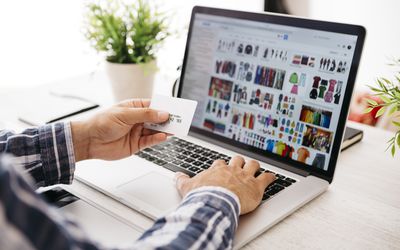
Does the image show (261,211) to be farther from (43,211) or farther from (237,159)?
(43,211)

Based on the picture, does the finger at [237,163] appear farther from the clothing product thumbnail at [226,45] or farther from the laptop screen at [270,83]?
the clothing product thumbnail at [226,45]

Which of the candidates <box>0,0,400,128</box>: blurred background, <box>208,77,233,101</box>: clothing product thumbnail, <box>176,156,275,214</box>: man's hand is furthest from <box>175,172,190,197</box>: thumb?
<box>0,0,400,128</box>: blurred background

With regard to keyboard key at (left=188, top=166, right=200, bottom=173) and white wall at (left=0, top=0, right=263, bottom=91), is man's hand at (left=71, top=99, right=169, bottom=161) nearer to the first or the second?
keyboard key at (left=188, top=166, right=200, bottom=173)

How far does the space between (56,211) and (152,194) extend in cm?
42

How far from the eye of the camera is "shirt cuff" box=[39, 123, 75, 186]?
3.10ft

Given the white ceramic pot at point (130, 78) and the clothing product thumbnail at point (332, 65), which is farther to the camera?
the white ceramic pot at point (130, 78)

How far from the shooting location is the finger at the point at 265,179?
36.5 inches

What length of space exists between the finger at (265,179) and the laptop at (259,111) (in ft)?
0.05

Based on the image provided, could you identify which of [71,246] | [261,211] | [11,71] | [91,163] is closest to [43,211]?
[71,246]

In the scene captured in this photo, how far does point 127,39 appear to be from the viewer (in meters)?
1.46

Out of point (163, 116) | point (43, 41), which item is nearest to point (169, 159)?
point (163, 116)

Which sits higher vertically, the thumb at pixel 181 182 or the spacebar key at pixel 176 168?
the thumb at pixel 181 182

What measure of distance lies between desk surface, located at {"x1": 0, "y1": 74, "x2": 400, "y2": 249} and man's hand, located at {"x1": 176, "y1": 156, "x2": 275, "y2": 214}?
0.07m

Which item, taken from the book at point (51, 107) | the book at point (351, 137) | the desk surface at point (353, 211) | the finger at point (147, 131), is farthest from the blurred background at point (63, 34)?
the finger at point (147, 131)
